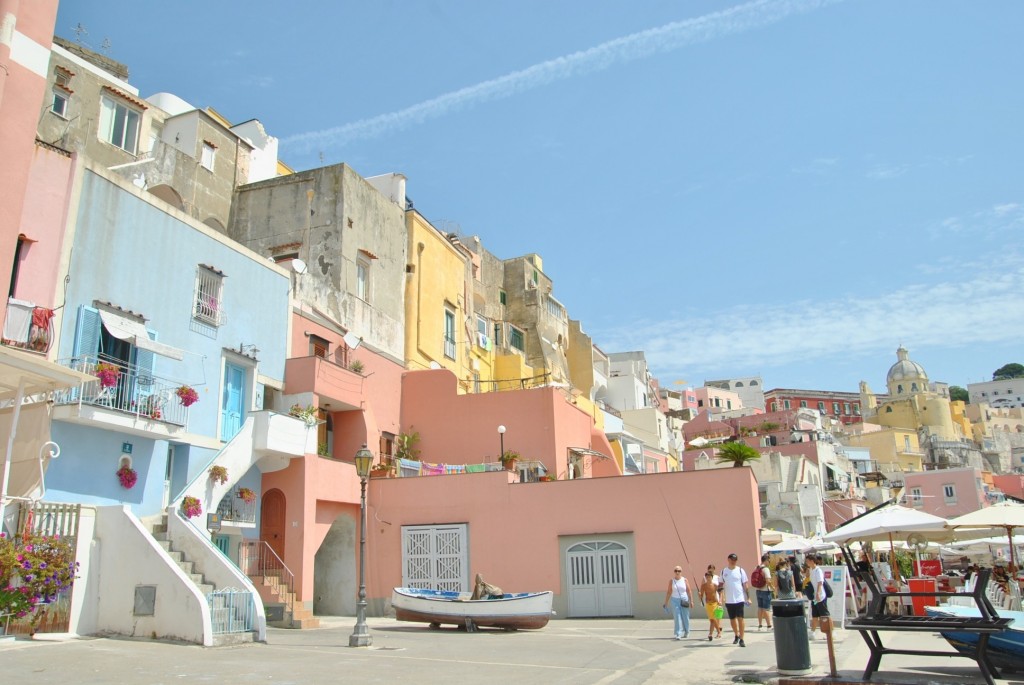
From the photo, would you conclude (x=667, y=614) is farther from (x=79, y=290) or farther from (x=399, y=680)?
(x=79, y=290)

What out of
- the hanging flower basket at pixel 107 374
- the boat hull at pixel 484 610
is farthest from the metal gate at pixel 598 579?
the hanging flower basket at pixel 107 374

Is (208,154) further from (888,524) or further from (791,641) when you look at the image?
(791,641)

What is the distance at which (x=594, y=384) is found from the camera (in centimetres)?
5356

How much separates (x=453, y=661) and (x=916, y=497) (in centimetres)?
6179

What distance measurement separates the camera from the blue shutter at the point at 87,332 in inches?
670

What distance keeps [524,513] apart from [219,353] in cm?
972

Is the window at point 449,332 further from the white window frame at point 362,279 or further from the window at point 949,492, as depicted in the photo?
the window at point 949,492

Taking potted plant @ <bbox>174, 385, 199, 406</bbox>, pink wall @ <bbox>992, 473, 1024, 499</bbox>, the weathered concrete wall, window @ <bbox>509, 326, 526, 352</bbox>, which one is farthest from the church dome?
potted plant @ <bbox>174, 385, 199, 406</bbox>

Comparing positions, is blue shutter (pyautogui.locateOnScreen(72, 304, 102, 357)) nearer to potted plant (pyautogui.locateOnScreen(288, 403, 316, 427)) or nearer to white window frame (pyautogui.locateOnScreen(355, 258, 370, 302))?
potted plant (pyautogui.locateOnScreen(288, 403, 316, 427))

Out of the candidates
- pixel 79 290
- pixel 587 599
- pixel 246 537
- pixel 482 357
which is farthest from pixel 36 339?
pixel 482 357

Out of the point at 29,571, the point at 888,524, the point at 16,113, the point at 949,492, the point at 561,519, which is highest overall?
the point at 16,113

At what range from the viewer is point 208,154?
2944 cm

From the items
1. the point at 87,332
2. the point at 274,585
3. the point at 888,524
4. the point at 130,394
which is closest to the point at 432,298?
the point at 274,585

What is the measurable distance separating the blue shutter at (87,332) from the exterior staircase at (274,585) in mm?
6587
